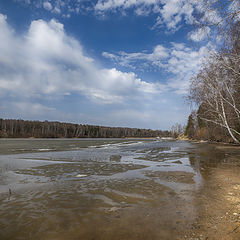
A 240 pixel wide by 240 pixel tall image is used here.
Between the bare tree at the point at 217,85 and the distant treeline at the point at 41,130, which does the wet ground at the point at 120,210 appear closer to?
the bare tree at the point at 217,85

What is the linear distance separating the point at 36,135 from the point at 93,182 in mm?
112858

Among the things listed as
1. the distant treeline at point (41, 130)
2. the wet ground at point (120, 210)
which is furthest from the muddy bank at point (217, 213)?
the distant treeline at point (41, 130)

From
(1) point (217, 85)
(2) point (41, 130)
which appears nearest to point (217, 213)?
(1) point (217, 85)

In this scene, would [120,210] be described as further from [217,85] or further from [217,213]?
[217,85]

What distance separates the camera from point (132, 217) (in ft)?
14.0

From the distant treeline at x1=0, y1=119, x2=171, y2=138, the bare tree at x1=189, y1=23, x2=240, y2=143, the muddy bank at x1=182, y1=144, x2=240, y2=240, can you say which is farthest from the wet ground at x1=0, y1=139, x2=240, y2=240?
the distant treeline at x1=0, y1=119, x2=171, y2=138

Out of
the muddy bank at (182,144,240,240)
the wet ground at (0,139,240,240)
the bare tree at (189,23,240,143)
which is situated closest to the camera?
the muddy bank at (182,144,240,240)

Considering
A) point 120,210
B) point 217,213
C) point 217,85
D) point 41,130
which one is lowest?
point 41,130

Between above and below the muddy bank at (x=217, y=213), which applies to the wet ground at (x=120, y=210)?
below

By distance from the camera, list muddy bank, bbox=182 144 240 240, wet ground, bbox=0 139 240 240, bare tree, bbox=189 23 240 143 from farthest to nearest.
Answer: bare tree, bbox=189 23 240 143 < wet ground, bbox=0 139 240 240 < muddy bank, bbox=182 144 240 240

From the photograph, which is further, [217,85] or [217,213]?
[217,85]

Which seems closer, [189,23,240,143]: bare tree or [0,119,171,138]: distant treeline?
[189,23,240,143]: bare tree

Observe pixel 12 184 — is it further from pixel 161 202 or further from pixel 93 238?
pixel 161 202

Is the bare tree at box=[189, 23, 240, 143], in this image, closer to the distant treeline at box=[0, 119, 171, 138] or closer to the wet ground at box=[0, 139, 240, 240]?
the wet ground at box=[0, 139, 240, 240]
